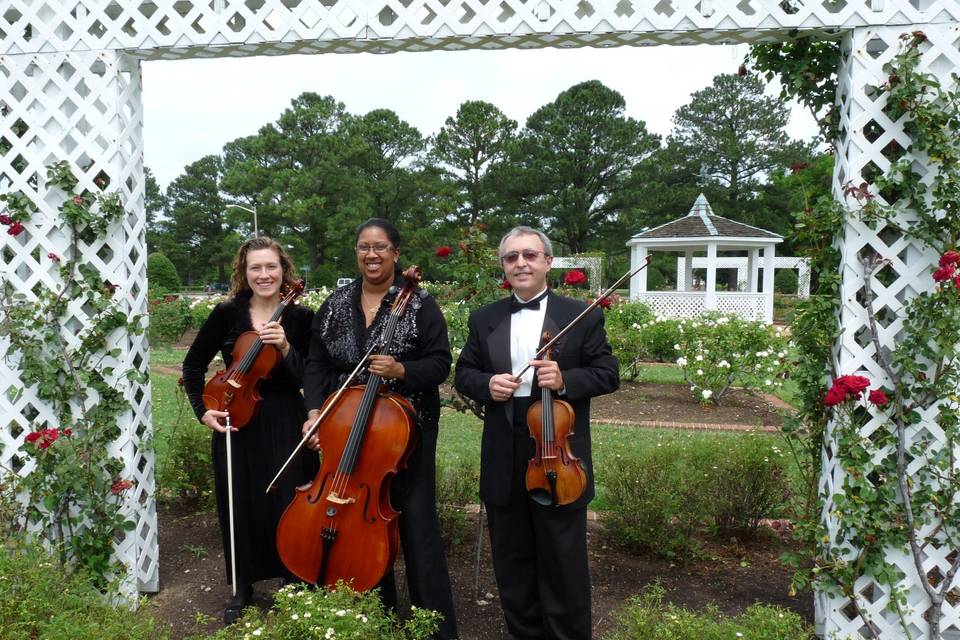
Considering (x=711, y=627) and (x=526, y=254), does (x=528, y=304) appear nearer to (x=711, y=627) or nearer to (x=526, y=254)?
(x=526, y=254)

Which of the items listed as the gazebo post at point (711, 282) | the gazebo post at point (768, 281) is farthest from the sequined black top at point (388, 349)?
the gazebo post at point (768, 281)

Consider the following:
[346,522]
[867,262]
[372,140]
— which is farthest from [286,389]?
[372,140]

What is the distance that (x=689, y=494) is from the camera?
13.7 ft

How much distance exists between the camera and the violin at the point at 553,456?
2668 mm

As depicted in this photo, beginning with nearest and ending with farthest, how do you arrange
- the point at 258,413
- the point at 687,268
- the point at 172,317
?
the point at 258,413 → the point at 172,317 → the point at 687,268

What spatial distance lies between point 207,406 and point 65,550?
111cm

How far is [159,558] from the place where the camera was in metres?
4.18

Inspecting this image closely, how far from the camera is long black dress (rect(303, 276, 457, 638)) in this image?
3008 millimetres

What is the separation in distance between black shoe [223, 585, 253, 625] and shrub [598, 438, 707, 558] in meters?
2.13

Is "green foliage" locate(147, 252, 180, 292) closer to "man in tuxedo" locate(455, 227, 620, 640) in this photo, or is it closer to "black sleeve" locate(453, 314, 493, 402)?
"black sleeve" locate(453, 314, 493, 402)

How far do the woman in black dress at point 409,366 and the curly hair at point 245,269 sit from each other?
1.72ft

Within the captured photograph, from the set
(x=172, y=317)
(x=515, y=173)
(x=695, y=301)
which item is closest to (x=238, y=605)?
(x=172, y=317)

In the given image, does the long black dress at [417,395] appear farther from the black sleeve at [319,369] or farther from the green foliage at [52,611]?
the green foliage at [52,611]

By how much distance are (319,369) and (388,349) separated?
16.7 inches
